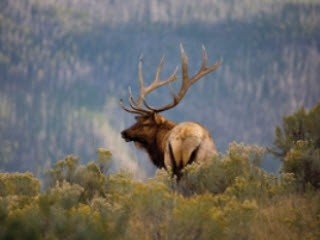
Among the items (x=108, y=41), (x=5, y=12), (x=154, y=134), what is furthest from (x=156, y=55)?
(x=154, y=134)

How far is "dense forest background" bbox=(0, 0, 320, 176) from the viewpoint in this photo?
8012 centimetres

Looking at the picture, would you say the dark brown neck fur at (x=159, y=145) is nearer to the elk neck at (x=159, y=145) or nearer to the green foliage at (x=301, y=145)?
the elk neck at (x=159, y=145)

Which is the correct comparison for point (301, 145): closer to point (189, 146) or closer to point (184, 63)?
point (189, 146)

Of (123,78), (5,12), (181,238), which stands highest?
(5,12)

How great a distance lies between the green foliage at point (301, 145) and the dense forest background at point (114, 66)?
2107 inches

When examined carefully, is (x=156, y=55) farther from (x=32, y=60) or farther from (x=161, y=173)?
(x=161, y=173)

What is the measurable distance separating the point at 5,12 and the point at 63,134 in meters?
21.6

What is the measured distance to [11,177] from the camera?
4875 millimetres

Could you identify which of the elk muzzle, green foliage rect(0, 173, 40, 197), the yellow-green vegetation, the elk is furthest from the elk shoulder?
green foliage rect(0, 173, 40, 197)

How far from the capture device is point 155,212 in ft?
11.7

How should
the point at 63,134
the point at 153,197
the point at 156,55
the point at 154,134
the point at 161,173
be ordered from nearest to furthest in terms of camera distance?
the point at 153,197
the point at 161,173
the point at 154,134
the point at 63,134
the point at 156,55

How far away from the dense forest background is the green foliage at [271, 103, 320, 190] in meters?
53.5

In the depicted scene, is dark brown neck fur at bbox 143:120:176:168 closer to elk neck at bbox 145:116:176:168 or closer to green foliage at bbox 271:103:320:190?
elk neck at bbox 145:116:176:168

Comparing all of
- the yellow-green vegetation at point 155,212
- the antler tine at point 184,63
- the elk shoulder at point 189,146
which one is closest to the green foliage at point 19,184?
the yellow-green vegetation at point 155,212
